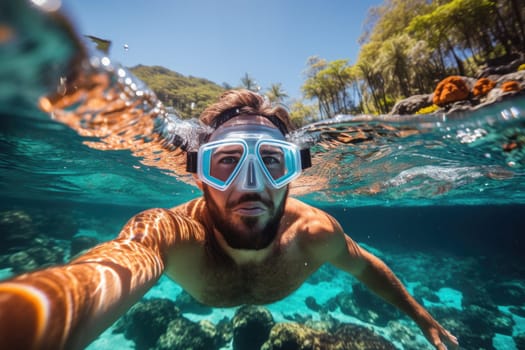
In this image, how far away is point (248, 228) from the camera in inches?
126

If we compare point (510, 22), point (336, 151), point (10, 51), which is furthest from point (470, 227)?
point (10, 51)

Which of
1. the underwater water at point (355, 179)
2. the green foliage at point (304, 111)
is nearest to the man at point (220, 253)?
the underwater water at point (355, 179)

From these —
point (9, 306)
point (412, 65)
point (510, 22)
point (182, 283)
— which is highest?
point (510, 22)

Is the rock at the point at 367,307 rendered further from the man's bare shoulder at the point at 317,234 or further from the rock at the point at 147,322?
the man's bare shoulder at the point at 317,234

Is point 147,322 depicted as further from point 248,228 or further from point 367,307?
point 367,307

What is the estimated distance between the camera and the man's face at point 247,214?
3209 millimetres

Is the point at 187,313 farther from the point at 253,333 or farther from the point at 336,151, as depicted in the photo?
the point at 336,151

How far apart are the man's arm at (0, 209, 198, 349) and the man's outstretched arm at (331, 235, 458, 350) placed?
3.84 meters

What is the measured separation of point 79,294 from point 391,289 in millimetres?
4977

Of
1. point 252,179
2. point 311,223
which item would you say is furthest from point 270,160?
point 311,223

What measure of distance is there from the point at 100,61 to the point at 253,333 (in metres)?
9.04

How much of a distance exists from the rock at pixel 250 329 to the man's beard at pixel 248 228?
6.49 m

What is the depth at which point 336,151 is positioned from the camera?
8.84 meters

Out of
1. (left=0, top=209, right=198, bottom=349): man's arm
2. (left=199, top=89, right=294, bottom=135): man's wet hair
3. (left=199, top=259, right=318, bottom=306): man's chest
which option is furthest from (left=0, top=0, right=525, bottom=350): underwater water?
(left=199, top=259, right=318, bottom=306): man's chest
